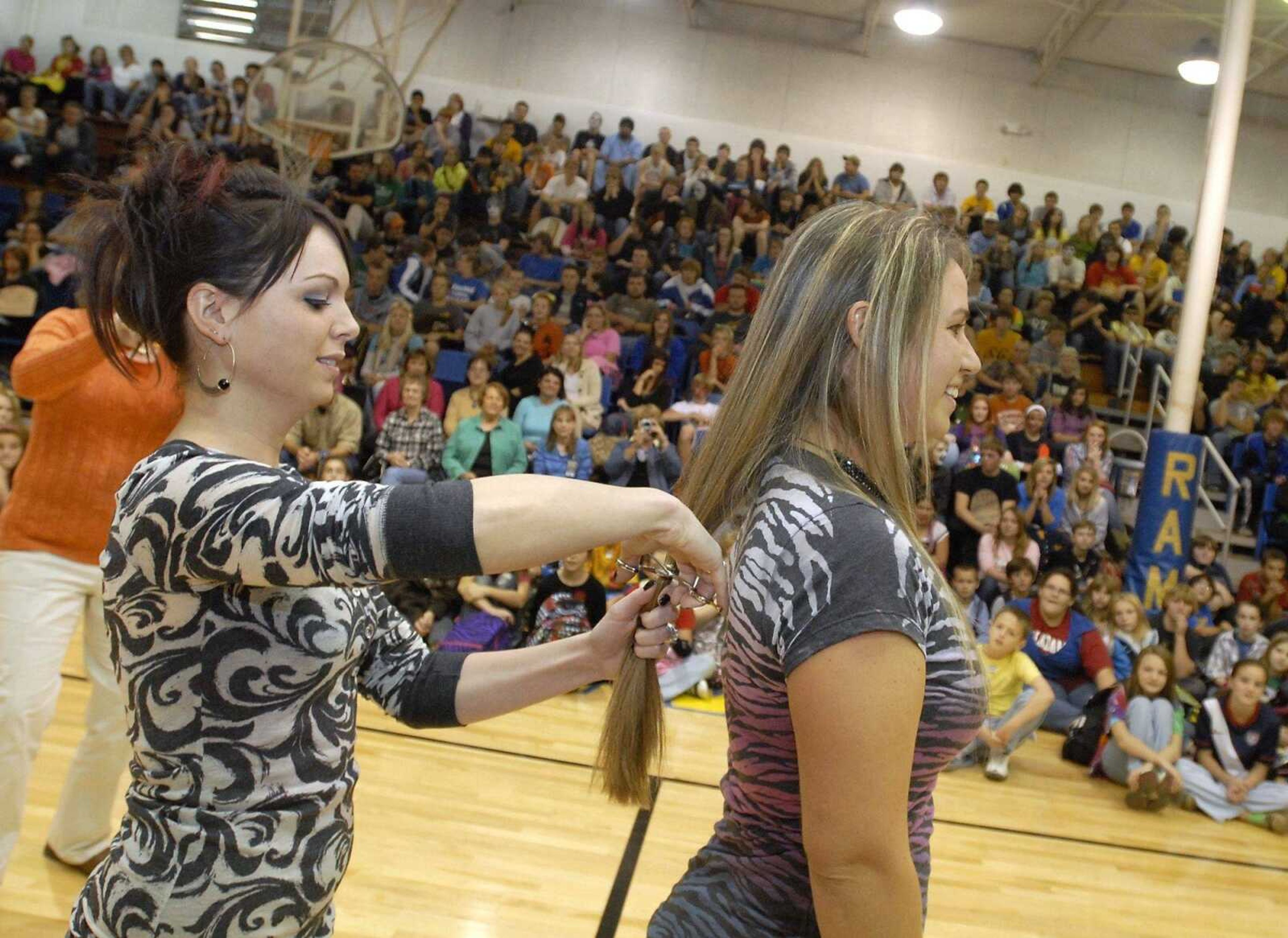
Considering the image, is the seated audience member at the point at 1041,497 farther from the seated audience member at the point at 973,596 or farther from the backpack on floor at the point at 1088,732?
the backpack on floor at the point at 1088,732

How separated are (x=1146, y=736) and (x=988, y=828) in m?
→ 1.38

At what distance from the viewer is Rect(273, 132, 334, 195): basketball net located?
8680mm

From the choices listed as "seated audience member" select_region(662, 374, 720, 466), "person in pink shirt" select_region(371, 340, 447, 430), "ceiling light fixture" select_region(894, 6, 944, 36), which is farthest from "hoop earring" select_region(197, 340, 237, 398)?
"ceiling light fixture" select_region(894, 6, 944, 36)

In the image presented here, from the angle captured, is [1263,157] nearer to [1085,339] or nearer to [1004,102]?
[1004,102]

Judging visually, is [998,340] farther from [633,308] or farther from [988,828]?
[988,828]

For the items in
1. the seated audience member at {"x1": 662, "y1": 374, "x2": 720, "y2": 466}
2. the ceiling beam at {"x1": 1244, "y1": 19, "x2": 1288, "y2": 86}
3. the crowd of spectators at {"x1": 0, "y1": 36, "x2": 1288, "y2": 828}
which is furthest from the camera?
the ceiling beam at {"x1": 1244, "y1": 19, "x2": 1288, "y2": 86}

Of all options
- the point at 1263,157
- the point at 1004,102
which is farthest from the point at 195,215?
the point at 1263,157

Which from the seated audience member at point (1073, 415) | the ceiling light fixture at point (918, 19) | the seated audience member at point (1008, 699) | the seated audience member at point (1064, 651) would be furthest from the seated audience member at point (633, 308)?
the seated audience member at point (1008, 699)

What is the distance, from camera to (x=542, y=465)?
745cm

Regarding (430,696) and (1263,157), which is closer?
(430,696)

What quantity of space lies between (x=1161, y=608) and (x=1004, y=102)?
10.2 m

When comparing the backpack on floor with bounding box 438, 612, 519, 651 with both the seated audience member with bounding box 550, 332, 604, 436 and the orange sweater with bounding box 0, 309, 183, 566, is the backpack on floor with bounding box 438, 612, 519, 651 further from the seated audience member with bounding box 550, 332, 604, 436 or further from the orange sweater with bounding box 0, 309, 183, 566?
the orange sweater with bounding box 0, 309, 183, 566

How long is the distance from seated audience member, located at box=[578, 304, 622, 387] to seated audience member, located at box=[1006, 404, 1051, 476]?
3.35m

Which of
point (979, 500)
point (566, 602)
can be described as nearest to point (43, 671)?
point (566, 602)
